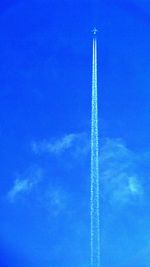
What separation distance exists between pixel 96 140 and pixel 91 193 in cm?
158

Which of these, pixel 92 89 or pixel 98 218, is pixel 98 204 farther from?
pixel 92 89

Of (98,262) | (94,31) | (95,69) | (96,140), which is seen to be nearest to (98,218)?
(98,262)

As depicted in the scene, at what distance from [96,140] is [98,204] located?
190 centimetres

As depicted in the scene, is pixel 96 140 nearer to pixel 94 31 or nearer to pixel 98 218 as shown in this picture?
pixel 98 218

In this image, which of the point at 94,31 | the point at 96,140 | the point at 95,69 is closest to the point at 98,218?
the point at 96,140

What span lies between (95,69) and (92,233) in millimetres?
4846

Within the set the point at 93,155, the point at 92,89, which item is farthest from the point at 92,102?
the point at 93,155

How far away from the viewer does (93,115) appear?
12.6m

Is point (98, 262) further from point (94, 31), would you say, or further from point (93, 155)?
point (94, 31)

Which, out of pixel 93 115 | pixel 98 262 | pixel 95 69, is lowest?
pixel 98 262

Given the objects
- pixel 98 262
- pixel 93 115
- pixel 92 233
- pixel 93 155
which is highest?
pixel 93 115

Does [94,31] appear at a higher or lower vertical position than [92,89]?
higher

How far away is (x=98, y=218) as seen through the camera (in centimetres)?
1250

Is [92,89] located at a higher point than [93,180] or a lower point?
higher
